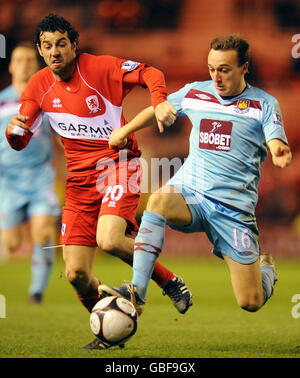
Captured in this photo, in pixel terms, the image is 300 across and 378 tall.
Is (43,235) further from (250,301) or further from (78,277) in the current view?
(250,301)

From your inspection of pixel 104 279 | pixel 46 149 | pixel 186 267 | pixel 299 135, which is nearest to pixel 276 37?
pixel 299 135

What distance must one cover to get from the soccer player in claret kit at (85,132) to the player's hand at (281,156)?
1402mm

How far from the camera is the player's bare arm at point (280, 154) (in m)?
3.98

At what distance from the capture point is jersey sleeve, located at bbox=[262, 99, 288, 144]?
4.41 m

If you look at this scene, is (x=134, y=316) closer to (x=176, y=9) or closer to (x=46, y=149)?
(x=46, y=149)

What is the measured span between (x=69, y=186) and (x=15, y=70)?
3.37m

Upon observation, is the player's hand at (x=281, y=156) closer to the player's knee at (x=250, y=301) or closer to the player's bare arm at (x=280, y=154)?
the player's bare arm at (x=280, y=154)

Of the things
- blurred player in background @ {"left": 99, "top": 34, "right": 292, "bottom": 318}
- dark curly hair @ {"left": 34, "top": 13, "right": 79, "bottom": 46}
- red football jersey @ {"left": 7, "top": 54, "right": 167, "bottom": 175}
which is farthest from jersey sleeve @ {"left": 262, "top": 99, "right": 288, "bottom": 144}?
dark curly hair @ {"left": 34, "top": 13, "right": 79, "bottom": 46}

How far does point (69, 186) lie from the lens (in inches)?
220

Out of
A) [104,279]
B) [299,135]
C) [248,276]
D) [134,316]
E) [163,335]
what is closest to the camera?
[134,316]

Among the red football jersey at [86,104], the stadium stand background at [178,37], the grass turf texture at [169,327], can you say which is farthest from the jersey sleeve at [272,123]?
the stadium stand background at [178,37]

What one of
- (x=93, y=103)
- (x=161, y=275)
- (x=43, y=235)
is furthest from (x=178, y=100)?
(x=43, y=235)

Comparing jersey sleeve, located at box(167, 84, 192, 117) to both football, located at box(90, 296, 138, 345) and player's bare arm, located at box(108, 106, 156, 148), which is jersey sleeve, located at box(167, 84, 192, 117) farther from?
football, located at box(90, 296, 138, 345)

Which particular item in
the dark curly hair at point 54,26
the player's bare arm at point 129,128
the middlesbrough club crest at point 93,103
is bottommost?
the middlesbrough club crest at point 93,103
